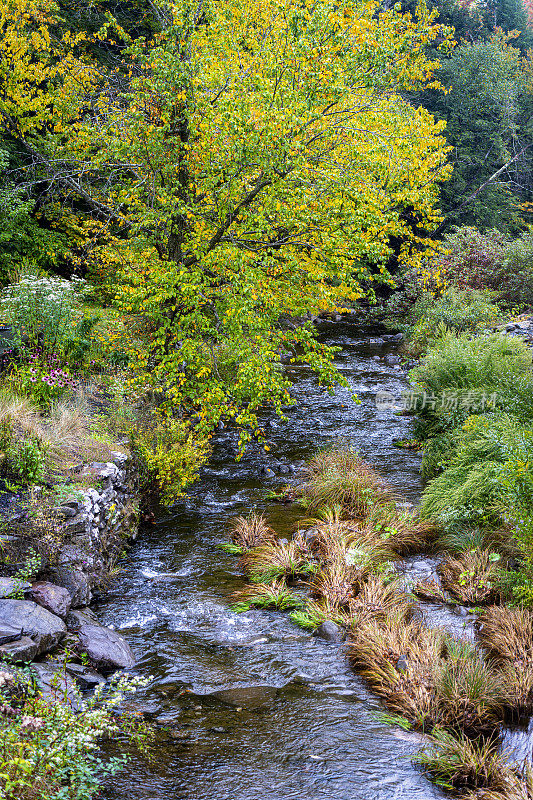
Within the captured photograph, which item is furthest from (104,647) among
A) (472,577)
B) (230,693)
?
(472,577)

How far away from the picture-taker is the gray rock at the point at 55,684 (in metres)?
3.59

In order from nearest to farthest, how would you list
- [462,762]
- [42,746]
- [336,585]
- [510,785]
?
[42,746] → [510,785] → [462,762] → [336,585]

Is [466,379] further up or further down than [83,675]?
further up

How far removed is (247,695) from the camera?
175 inches

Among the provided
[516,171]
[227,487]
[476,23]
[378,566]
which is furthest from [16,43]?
[476,23]

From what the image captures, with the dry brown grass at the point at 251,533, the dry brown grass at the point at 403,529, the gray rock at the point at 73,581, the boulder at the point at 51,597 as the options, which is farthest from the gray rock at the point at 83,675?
the dry brown grass at the point at 403,529

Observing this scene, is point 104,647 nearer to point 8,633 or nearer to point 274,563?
point 8,633

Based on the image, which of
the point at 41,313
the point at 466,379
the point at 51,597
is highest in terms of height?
the point at 41,313

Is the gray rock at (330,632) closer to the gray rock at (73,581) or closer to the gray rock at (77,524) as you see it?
the gray rock at (73,581)

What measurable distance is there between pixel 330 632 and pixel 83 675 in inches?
91.3

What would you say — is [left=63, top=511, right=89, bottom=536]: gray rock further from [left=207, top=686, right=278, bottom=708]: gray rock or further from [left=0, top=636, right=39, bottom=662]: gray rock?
[left=207, top=686, right=278, bottom=708]: gray rock

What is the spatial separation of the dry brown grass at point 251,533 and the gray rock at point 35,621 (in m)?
2.83

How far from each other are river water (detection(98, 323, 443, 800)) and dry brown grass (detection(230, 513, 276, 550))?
25 cm

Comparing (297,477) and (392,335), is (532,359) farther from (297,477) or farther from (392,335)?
(392,335)
